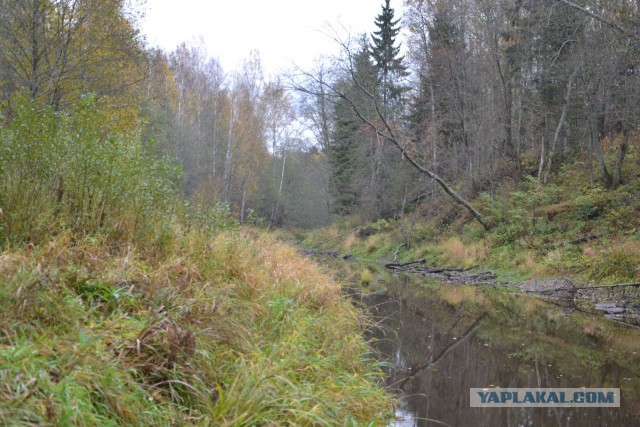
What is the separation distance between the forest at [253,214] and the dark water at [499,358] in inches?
23.2

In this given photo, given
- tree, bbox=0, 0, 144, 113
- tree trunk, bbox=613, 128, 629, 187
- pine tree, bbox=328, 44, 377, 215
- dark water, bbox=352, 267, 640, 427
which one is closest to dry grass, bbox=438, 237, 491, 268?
tree trunk, bbox=613, 128, 629, 187

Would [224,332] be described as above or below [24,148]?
below

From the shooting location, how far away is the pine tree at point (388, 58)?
29.2 metres

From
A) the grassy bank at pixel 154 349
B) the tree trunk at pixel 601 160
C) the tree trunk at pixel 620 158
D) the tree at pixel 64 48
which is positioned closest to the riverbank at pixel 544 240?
the tree trunk at pixel 620 158

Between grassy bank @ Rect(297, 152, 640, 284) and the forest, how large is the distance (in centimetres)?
8

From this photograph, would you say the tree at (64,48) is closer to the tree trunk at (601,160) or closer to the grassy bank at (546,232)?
the grassy bank at (546,232)

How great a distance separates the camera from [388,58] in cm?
3041

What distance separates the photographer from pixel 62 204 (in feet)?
17.6

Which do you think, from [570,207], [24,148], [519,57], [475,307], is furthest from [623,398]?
[519,57]

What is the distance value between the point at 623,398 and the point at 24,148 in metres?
6.88

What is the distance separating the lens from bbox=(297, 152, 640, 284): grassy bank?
41.2 ft

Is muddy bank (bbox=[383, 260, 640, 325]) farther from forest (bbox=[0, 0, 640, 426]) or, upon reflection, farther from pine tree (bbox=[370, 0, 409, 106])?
pine tree (bbox=[370, 0, 409, 106])

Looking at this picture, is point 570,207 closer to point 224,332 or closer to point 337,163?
point 224,332

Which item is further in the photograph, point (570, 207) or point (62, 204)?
point (570, 207)
